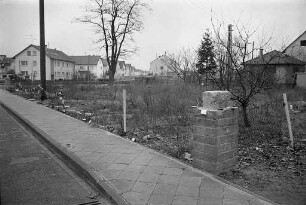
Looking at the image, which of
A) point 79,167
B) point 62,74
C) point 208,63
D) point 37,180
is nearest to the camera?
point 37,180

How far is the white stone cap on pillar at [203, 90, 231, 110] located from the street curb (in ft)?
6.52

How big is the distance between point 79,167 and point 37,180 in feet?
2.28

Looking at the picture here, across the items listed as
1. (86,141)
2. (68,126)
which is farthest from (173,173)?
(68,126)

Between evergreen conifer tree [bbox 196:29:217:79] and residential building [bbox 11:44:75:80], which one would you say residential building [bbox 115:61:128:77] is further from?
evergreen conifer tree [bbox 196:29:217:79]

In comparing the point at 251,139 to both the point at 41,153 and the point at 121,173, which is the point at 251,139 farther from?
the point at 41,153

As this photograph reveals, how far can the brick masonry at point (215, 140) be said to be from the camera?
4.32 meters

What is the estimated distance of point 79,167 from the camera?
15.7 ft

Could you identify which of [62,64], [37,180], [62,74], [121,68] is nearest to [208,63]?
[37,180]

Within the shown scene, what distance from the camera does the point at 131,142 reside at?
6480mm

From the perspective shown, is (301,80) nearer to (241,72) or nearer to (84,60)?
(241,72)

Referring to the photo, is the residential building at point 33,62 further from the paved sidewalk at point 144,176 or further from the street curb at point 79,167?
the paved sidewalk at point 144,176

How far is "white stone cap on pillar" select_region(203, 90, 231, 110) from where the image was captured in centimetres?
442

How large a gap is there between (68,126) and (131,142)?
3.02 metres

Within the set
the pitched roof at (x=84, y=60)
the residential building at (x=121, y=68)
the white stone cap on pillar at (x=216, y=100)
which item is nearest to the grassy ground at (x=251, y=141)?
the white stone cap on pillar at (x=216, y=100)
